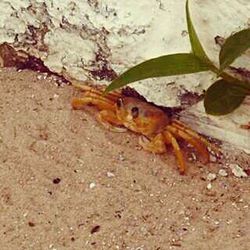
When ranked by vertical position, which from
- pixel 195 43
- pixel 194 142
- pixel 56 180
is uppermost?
pixel 195 43

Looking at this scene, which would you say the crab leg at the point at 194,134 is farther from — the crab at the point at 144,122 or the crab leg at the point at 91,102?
the crab leg at the point at 91,102

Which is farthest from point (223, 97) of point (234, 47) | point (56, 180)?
point (56, 180)

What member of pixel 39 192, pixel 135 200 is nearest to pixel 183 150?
pixel 135 200

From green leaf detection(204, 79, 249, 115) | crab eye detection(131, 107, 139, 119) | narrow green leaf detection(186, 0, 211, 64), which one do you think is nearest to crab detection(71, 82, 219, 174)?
crab eye detection(131, 107, 139, 119)

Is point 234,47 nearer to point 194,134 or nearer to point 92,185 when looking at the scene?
point 194,134

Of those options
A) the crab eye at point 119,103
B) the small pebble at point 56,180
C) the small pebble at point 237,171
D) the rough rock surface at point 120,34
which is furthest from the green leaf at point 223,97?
the small pebble at point 56,180

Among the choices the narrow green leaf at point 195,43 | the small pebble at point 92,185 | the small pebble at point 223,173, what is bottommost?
the small pebble at point 92,185

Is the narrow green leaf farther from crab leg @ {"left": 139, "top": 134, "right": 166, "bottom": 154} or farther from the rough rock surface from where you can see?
crab leg @ {"left": 139, "top": 134, "right": 166, "bottom": 154}
